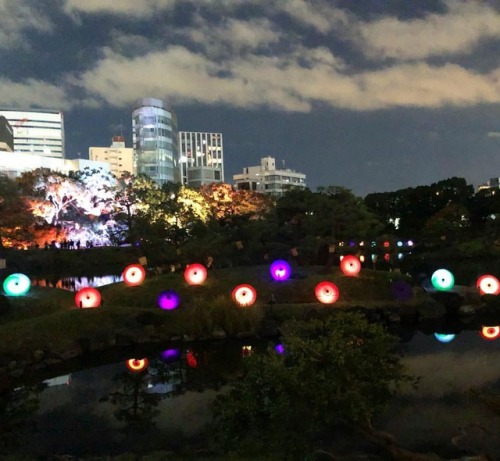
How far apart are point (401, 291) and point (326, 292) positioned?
3.21m

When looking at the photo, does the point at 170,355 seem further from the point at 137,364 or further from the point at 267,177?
the point at 267,177

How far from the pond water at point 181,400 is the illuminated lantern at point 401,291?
3.53 metres

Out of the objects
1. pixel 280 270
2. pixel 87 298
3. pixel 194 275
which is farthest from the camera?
pixel 280 270

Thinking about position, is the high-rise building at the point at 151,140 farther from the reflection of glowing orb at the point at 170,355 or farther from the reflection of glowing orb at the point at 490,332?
the reflection of glowing orb at the point at 490,332

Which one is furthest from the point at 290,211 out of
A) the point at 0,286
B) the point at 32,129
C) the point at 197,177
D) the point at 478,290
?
the point at 32,129

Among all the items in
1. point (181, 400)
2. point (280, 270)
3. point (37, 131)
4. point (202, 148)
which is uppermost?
point (202, 148)

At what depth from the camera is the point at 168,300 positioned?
18641 millimetres

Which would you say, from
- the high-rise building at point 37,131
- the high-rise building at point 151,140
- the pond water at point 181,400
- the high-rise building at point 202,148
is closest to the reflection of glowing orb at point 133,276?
the pond water at point 181,400

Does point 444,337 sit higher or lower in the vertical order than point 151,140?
lower

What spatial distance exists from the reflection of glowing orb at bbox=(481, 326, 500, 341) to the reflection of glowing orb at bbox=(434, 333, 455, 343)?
1.02m

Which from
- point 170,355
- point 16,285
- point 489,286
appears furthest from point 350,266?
point 16,285

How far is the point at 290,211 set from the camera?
22500 mm

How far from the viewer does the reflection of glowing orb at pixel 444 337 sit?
1646 cm

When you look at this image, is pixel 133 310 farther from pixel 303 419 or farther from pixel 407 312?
pixel 303 419
